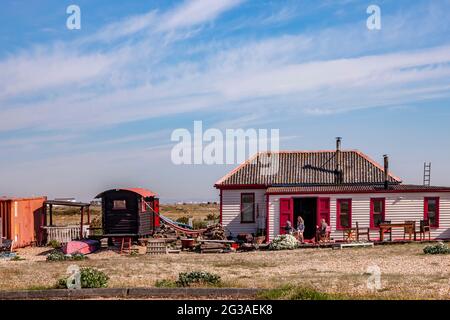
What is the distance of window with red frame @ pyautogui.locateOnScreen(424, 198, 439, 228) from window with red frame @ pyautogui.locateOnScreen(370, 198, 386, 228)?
216cm

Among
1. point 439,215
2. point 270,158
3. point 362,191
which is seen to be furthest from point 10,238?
point 439,215

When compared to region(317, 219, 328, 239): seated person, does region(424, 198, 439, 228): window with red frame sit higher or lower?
higher

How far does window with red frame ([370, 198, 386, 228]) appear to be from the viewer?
31.2 metres

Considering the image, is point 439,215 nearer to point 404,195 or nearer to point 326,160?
point 404,195

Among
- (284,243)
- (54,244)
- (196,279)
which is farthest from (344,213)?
(196,279)

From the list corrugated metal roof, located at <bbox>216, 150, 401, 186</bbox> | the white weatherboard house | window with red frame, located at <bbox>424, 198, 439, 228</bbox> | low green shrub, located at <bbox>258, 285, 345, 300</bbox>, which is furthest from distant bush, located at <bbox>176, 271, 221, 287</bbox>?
window with red frame, located at <bbox>424, 198, 439, 228</bbox>

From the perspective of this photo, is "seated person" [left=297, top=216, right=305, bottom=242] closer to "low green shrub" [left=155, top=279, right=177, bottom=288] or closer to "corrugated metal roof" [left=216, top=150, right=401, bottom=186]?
Answer: "corrugated metal roof" [left=216, top=150, right=401, bottom=186]

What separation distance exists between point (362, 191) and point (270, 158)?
7.70 meters

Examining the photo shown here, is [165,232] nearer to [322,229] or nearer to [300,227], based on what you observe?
[300,227]

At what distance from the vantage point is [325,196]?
31.1 m

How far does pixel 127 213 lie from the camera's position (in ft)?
102

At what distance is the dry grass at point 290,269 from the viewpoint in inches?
602

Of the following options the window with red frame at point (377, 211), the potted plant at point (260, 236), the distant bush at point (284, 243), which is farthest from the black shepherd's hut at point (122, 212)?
the window with red frame at point (377, 211)

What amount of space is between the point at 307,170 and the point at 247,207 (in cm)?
496
